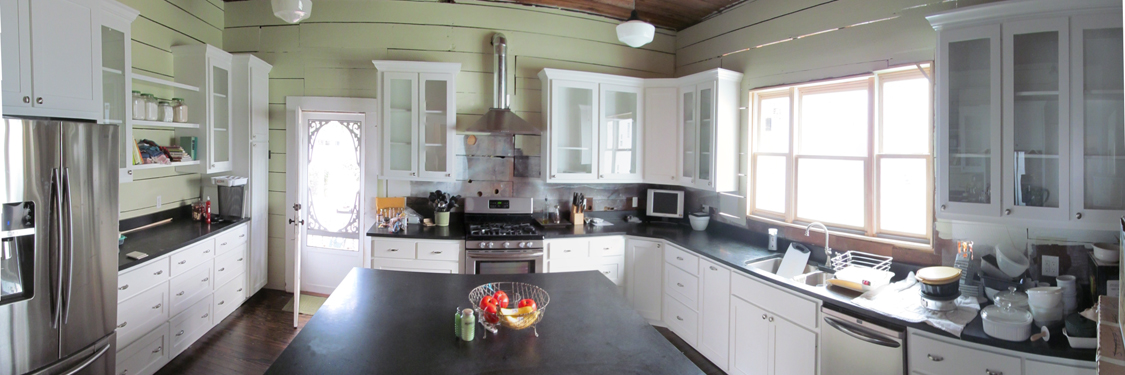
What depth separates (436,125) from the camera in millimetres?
4422

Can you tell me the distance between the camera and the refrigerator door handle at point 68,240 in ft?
8.38

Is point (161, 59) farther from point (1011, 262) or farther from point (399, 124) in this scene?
point (1011, 262)

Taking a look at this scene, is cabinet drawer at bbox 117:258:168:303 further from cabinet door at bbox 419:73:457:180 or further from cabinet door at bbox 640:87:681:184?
cabinet door at bbox 640:87:681:184

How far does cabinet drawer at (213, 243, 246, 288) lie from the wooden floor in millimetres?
339

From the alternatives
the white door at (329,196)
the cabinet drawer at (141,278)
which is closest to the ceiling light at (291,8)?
the cabinet drawer at (141,278)

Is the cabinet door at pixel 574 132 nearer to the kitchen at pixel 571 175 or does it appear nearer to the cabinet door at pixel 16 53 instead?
the kitchen at pixel 571 175

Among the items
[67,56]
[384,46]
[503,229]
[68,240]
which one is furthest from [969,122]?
[67,56]

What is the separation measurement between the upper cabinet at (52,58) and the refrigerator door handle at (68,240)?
416mm

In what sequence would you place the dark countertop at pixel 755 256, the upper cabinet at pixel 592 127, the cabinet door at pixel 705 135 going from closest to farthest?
the dark countertop at pixel 755 256, the cabinet door at pixel 705 135, the upper cabinet at pixel 592 127

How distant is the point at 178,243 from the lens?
3559mm

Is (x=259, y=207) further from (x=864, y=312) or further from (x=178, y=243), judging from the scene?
(x=864, y=312)

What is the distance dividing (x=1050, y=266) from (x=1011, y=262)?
169 millimetres

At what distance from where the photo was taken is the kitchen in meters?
2.42

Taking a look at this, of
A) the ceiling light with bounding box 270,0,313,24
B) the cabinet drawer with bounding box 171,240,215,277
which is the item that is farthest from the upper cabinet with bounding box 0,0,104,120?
the ceiling light with bounding box 270,0,313,24
